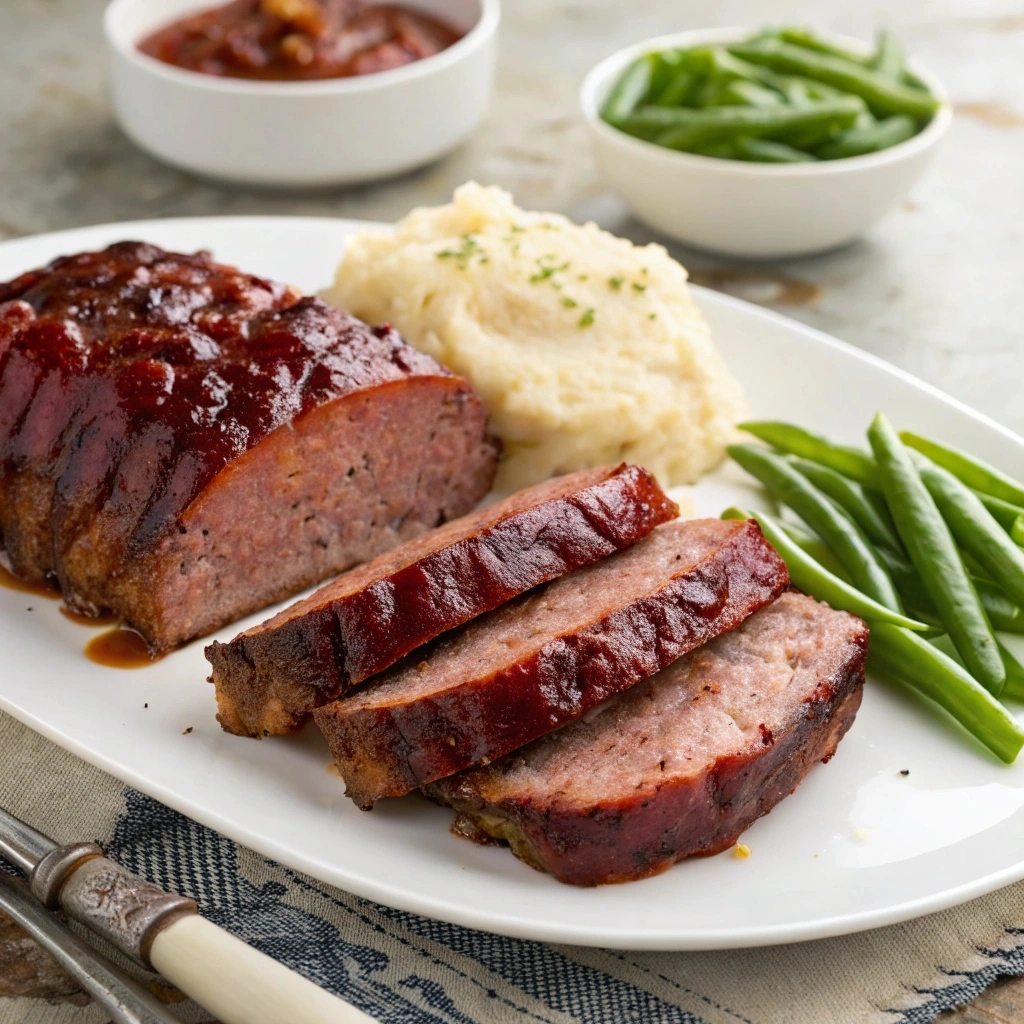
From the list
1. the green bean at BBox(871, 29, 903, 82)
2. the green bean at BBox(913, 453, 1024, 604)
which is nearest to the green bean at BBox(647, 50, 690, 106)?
the green bean at BBox(871, 29, 903, 82)

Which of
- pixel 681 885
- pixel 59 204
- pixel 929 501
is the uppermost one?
pixel 929 501

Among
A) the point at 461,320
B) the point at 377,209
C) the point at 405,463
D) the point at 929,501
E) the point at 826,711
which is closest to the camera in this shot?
the point at 826,711

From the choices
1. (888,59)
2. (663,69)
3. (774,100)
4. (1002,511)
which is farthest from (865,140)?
(1002,511)

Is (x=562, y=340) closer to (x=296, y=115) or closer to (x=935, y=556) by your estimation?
(x=935, y=556)

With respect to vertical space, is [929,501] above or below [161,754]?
above

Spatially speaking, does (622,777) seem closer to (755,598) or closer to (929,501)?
(755,598)

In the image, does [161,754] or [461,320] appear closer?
[161,754]

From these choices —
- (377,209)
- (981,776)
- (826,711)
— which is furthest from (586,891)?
(377,209)

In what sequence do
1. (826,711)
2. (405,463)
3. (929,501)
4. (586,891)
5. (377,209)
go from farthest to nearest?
(377,209)
(405,463)
(929,501)
(826,711)
(586,891)
